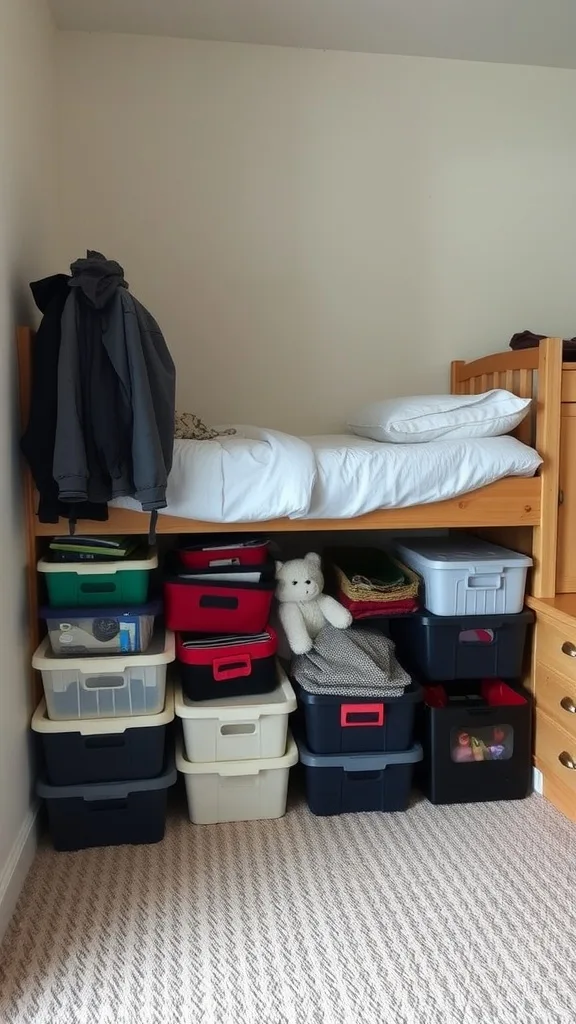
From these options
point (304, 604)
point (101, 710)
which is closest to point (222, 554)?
point (304, 604)

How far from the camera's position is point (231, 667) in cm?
195

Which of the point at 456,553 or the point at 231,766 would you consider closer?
the point at 231,766

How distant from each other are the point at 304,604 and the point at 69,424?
0.86 meters

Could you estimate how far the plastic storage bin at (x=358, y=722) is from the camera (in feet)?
6.42

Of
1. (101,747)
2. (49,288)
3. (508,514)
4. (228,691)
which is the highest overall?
(49,288)

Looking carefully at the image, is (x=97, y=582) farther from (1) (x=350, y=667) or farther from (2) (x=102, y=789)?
(1) (x=350, y=667)

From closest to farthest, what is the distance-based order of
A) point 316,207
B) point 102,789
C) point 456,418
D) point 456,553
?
point 102,789 < point 456,418 < point 456,553 < point 316,207

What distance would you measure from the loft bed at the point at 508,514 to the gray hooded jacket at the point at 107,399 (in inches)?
7.4

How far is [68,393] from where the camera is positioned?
5.42ft

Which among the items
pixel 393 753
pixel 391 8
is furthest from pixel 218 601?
pixel 391 8

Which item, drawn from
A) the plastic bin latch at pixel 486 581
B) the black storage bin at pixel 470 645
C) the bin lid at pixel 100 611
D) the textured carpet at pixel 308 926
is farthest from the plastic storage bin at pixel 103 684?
the plastic bin latch at pixel 486 581

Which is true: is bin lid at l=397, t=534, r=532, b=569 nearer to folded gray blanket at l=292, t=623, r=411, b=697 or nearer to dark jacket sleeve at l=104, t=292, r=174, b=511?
folded gray blanket at l=292, t=623, r=411, b=697

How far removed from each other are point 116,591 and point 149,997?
91 centimetres

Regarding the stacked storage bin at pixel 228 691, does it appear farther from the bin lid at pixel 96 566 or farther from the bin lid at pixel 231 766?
the bin lid at pixel 96 566
